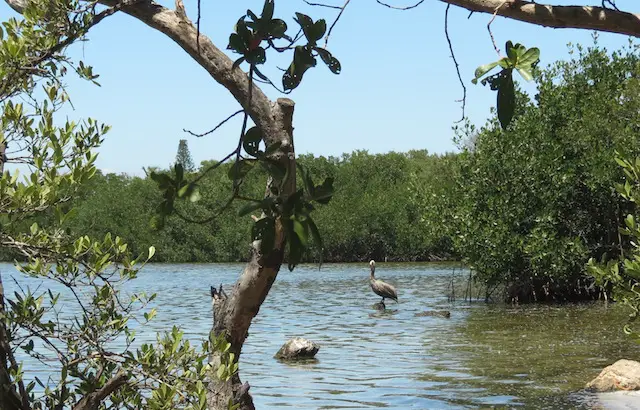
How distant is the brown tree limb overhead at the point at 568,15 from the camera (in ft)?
9.75

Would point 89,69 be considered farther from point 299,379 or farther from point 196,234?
point 196,234

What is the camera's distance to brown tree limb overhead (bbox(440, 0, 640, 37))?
297cm

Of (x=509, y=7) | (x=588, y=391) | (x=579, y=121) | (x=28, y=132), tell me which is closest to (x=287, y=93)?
(x=509, y=7)

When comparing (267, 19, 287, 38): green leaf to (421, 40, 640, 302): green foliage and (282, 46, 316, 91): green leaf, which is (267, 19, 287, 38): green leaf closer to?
(282, 46, 316, 91): green leaf

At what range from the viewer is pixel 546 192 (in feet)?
71.5

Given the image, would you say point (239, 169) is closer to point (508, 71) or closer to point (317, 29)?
point (317, 29)

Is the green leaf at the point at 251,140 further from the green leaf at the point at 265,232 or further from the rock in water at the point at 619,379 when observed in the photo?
the rock in water at the point at 619,379

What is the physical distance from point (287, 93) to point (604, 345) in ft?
46.4

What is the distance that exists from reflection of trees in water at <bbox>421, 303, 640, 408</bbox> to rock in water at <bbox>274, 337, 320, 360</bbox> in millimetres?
2080

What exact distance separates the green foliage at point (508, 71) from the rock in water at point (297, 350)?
13.2 m

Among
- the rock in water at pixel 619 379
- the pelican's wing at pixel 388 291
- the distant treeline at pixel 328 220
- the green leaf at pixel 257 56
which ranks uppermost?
the distant treeline at pixel 328 220

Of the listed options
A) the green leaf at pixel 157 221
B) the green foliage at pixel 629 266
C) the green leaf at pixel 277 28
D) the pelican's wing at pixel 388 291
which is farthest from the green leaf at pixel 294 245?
the pelican's wing at pixel 388 291

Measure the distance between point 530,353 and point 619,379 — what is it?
435cm

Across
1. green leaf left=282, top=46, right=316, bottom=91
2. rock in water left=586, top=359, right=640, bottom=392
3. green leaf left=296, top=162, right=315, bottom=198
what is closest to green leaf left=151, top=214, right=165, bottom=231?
green leaf left=296, top=162, right=315, bottom=198
